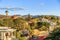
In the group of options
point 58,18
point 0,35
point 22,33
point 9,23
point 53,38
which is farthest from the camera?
point 58,18

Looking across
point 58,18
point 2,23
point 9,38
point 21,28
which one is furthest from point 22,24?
point 58,18

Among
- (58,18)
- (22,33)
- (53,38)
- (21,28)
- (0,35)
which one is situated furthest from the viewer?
(58,18)

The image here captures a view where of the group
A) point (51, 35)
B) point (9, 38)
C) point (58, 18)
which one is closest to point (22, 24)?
point (9, 38)

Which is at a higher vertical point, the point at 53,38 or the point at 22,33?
the point at 53,38

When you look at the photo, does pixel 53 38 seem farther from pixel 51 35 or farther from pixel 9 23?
pixel 9 23

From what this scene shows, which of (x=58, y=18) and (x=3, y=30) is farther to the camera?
(x=58, y=18)

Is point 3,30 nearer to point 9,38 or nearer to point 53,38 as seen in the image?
point 9,38

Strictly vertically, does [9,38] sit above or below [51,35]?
below

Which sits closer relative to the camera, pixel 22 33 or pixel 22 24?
pixel 22 33

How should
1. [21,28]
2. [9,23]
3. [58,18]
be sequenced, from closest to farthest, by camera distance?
1. [21,28]
2. [9,23]
3. [58,18]
